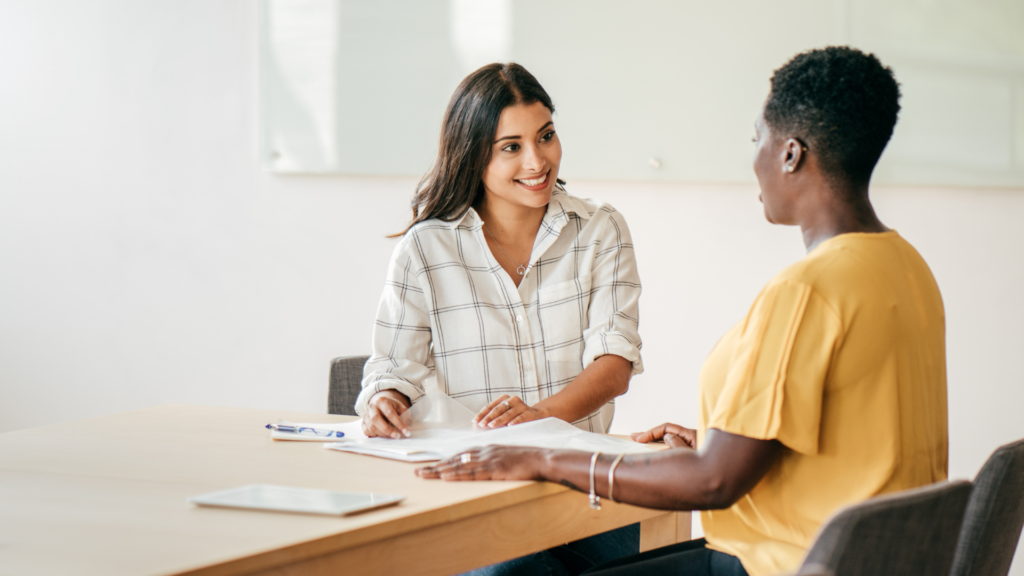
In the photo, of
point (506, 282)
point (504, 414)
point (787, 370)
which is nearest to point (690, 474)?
point (787, 370)

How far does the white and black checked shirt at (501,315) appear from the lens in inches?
75.0

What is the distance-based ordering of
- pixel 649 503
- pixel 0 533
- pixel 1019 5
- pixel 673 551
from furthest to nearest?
1. pixel 1019 5
2. pixel 673 551
3. pixel 649 503
4. pixel 0 533

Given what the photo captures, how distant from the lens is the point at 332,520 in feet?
3.54

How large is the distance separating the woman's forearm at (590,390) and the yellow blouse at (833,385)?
62 cm

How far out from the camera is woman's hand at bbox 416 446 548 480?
1.28 m

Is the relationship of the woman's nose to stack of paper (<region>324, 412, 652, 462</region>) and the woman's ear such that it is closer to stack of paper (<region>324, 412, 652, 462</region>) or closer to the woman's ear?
stack of paper (<region>324, 412, 652, 462</region>)

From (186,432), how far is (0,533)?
634mm

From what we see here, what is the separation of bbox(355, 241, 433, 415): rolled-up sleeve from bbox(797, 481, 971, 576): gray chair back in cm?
113

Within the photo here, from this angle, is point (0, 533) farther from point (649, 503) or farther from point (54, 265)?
point (54, 265)

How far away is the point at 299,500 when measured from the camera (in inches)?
45.4

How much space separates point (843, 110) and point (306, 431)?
1.10 metres

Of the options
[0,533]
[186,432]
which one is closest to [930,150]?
[186,432]

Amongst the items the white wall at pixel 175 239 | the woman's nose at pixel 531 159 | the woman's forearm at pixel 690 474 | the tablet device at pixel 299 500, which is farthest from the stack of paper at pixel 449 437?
the white wall at pixel 175 239

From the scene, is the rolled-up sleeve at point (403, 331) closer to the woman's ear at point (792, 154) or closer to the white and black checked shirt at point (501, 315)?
the white and black checked shirt at point (501, 315)
